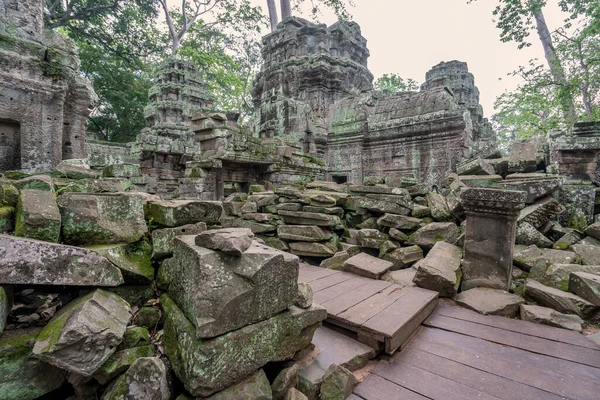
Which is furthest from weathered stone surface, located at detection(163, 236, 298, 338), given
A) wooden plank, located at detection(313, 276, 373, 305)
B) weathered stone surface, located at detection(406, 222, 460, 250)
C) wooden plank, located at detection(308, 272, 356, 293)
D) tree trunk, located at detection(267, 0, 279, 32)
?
tree trunk, located at detection(267, 0, 279, 32)

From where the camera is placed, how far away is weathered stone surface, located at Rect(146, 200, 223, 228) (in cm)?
203

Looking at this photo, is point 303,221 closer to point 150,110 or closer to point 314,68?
point 314,68

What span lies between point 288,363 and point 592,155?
651 centimetres

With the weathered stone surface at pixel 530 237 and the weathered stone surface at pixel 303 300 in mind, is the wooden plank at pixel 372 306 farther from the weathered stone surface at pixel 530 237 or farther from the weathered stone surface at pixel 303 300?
the weathered stone surface at pixel 530 237

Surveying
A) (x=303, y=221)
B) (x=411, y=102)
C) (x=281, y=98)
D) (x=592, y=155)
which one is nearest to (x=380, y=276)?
(x=303, y=221)

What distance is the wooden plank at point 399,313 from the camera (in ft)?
7.00

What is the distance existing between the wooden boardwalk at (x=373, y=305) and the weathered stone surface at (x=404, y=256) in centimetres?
69

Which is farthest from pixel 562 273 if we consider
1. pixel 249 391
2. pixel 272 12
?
pixel 272 12

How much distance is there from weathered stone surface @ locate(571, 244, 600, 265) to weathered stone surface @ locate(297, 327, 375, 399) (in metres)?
3.13

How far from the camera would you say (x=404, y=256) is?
3807mm

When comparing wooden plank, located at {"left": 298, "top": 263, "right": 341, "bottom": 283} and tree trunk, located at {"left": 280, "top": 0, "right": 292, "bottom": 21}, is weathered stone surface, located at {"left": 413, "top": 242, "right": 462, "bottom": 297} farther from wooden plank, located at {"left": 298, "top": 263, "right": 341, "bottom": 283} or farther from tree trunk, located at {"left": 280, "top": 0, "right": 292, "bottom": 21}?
tree trunk, located at {"left": 280, "top": 0, "right": 292, "bottom": 21}

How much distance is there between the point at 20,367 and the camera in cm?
123

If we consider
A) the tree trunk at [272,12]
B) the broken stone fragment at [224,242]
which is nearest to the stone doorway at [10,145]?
the broken stone fragment at [224,242]

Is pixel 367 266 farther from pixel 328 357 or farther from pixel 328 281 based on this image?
pixel 328 357
